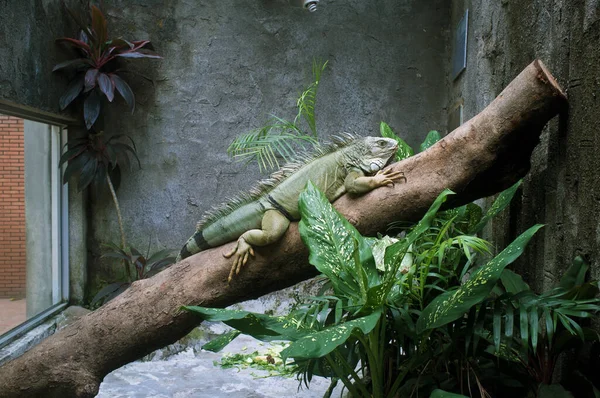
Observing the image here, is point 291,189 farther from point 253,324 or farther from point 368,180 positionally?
point 253,324

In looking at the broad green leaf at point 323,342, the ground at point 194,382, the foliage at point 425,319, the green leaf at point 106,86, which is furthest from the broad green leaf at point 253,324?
the green leaf at point 106,86

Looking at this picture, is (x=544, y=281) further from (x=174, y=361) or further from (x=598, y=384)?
(x=174, y=361)

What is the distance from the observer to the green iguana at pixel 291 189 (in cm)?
260

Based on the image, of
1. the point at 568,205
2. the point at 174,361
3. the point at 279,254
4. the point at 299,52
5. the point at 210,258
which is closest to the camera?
the point at 568,205

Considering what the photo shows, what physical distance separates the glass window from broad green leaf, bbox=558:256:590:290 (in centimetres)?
398

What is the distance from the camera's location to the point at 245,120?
5336 mm

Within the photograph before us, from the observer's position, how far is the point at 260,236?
2.59 metres

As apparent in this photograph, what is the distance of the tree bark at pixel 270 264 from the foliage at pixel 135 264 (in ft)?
5.59

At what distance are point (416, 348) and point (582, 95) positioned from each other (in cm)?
136

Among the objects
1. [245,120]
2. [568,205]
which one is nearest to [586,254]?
[568,205]

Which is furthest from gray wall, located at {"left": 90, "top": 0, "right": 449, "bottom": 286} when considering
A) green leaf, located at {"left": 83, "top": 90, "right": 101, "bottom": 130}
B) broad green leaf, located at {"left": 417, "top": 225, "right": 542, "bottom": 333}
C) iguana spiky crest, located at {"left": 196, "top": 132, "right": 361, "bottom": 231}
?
broad green leaf, located at {"left": 417, "top": 225, "right": 542, "bottom": 333}

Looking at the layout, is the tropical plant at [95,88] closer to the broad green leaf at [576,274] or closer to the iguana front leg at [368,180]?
the iguana front leg at [368,180]

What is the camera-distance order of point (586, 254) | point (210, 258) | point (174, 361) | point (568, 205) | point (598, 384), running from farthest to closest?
point (174, 361), point (210, 258), point (568, 205), point (586, 254), point (598, 384)

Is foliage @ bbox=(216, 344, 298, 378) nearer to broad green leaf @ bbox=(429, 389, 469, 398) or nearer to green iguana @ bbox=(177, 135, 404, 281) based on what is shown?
green iguana @ bbox=(177, 135, 404, 281)
